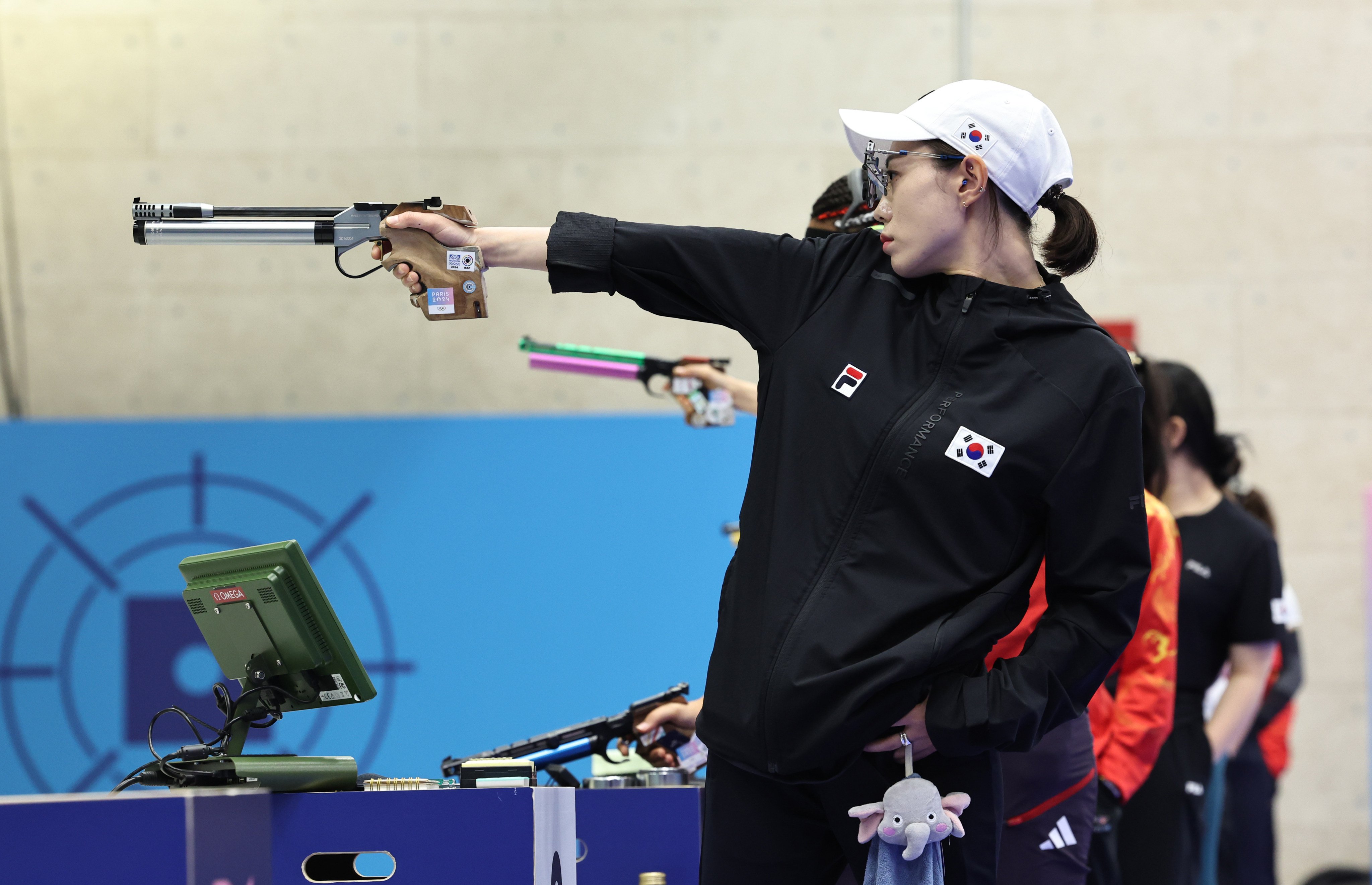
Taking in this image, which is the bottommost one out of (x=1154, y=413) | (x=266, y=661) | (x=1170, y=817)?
(x=1170, y=817)

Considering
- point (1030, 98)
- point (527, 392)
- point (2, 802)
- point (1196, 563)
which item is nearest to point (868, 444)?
point (1030, 98)

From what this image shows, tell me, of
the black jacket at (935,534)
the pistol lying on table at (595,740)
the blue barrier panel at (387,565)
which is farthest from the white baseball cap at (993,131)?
the blue barrier panel at (387,565)

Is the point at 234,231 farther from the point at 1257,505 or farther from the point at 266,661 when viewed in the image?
the point at 1257,505

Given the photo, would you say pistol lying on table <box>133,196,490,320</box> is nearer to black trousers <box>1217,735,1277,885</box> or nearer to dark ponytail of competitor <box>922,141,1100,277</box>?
dark ponytail of competitor <box>922,141,1100,277</box>

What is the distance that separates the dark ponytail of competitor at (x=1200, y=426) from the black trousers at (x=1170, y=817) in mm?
627

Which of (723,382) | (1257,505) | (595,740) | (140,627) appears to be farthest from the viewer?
(140,627)

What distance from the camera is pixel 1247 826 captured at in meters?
3.30

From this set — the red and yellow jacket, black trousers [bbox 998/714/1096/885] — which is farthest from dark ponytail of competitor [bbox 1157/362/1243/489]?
black trousers [bbox 998/714/1096/885]

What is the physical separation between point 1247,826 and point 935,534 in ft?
8.39

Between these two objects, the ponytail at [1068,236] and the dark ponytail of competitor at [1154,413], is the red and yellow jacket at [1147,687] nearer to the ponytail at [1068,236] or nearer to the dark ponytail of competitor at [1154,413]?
the dark ponytail of competitor at [1154,413]

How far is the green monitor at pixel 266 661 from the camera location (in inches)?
58.5

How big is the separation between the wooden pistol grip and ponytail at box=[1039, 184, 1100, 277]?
70 cm

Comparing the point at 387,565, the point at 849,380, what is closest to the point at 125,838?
the point at 849,380

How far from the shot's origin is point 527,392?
4.43 meters
